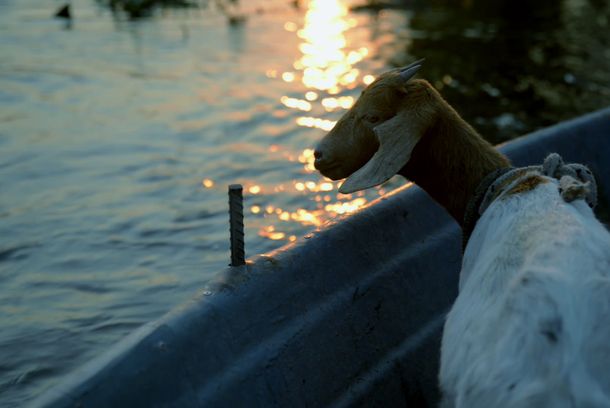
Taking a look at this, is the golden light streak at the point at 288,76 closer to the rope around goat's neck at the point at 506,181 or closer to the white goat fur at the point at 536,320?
the rope around goat's neck at the point at 506,181

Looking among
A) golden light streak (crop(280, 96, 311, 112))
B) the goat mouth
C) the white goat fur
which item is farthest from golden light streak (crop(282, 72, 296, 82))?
the white goat fur

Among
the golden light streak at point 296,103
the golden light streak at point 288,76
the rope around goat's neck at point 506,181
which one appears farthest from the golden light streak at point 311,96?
the rope around goat's neck at point 506,181

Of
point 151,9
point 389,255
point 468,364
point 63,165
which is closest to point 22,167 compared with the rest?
point 63,165

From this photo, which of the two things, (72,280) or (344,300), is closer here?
(344,300)

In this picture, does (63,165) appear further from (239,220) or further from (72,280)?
(239,220)

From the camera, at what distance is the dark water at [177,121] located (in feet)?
23.0

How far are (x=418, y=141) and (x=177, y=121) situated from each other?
7929mm

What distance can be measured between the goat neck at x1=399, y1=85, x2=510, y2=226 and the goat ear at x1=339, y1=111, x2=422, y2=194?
109 mm

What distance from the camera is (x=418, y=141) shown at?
13.3 feet

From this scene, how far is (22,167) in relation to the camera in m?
9.66

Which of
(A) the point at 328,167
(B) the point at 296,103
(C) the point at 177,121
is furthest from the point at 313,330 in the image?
(B) the point at 296,103

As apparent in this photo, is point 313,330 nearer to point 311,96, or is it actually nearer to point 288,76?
point 311,96

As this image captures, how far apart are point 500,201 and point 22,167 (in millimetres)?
7235

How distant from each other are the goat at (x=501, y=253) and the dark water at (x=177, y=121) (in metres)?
2.95
